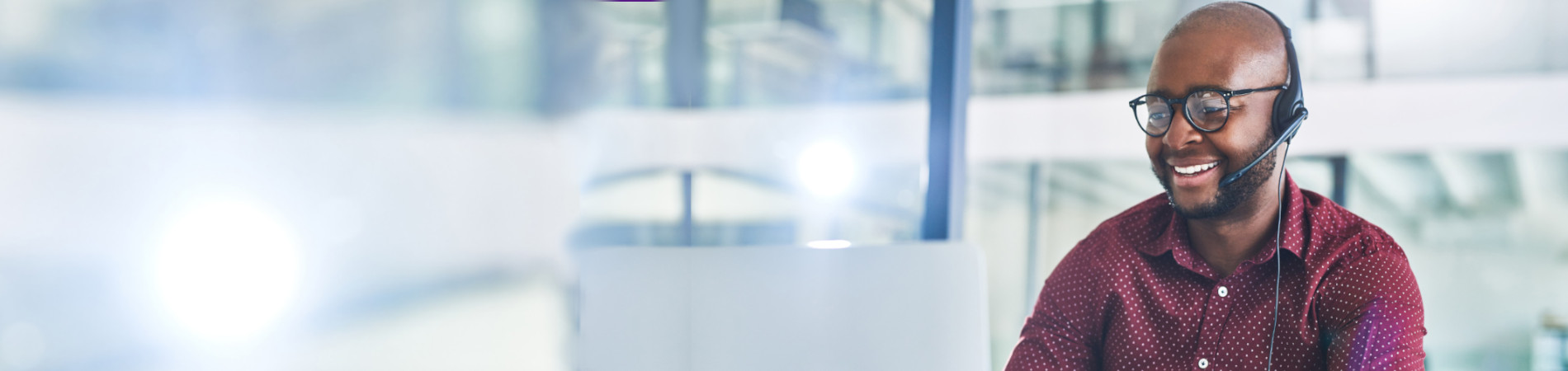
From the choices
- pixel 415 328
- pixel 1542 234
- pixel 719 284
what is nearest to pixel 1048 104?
pixel 1542 234

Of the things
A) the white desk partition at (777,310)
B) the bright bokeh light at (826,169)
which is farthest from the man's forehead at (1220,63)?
the bright bokeh light at (826,169)

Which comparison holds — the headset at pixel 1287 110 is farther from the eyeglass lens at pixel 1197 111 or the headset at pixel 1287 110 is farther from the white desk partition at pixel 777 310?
the white desk partition at pixel 777 310

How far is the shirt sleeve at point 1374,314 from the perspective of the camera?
3.00 ft

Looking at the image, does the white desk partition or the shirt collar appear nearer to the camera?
the shirt collar

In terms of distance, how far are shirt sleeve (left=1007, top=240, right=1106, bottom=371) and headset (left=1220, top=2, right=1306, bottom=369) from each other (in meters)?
0.22

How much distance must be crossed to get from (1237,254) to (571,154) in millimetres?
1426

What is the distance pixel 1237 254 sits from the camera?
1.06 metres

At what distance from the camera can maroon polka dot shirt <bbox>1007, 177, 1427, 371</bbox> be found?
0.94 metres

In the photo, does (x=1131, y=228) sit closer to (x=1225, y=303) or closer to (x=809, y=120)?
(x=1225, y=303)

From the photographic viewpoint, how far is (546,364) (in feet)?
6.16

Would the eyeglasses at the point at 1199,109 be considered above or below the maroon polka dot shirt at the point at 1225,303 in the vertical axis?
above

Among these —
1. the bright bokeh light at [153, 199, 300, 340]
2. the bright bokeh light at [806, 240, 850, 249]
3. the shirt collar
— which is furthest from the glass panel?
the shirt collar

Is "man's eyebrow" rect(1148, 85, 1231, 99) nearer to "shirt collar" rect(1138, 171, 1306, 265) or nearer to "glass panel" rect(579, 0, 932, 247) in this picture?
"shirt collar" rect(1138, 171, 1306, 265)

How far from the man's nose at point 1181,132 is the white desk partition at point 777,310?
441mm
